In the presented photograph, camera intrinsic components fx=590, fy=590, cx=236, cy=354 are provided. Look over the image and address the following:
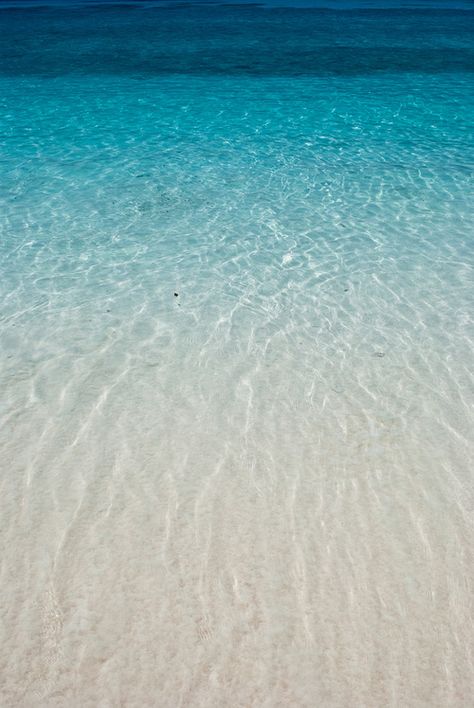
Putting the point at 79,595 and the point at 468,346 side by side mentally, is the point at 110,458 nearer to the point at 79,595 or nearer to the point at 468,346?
the point at 79,595

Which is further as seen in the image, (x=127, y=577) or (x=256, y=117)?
(x=256, y=117)

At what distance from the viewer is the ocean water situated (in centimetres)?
243

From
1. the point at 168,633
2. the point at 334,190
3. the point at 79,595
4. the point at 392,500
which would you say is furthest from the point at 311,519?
the point at 334,190

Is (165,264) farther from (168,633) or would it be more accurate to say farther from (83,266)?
(168,633)

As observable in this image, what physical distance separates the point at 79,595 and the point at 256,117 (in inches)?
367

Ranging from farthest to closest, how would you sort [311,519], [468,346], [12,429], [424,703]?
[468,346] < [12,429] < [311,519] < [424,703]

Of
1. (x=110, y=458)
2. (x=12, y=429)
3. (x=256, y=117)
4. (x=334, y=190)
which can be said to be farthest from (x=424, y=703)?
(x=256, y=117)

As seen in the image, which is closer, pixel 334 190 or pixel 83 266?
pixel 83 266

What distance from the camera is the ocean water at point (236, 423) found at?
2432mm

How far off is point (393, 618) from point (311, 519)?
633 millimetres

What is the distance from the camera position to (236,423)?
12.0ft

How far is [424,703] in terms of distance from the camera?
226 centimetres

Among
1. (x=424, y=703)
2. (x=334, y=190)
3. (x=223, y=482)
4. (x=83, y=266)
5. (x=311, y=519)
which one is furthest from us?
(x=334, y=190)

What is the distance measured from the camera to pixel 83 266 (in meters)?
5.59
